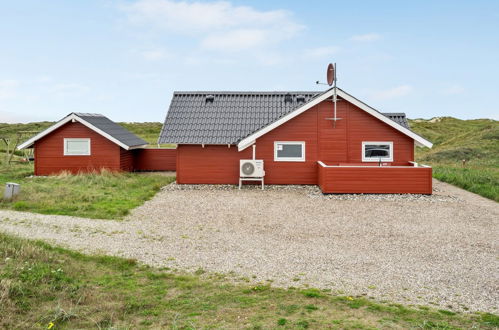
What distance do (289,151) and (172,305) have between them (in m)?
14.5

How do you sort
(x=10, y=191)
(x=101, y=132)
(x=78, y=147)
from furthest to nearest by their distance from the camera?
(x=78, y=147), (x=101, y=132), (x=10, y=191)

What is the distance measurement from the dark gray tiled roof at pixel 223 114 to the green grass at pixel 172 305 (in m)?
13.0

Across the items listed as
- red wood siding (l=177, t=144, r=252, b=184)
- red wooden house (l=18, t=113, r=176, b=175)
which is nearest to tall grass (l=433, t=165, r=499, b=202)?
red wood siding (l=177, t=144, r=252, b=184)

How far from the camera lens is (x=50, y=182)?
20469 mm

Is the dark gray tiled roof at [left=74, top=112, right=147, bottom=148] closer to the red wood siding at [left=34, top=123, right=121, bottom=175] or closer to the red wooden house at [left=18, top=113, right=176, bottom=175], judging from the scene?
the red wooden house at [left=18, top=113, right=176, bottom=175]

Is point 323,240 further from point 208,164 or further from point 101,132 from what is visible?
point 101,132

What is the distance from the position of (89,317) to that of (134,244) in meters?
3.74

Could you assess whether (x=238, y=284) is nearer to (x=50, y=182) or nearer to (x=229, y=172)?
(x=229, y=172)

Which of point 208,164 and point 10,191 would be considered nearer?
point 10,191

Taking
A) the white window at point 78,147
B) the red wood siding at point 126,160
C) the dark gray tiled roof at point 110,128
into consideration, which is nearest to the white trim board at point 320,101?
the dark gray tiled roof at point 110,128

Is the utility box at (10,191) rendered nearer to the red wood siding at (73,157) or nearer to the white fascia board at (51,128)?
the red wood siding at (73,157)

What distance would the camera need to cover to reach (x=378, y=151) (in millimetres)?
19875

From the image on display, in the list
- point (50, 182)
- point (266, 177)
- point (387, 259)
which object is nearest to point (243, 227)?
point (387, 259)

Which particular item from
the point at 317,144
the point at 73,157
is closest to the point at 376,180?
the point at 317,144
